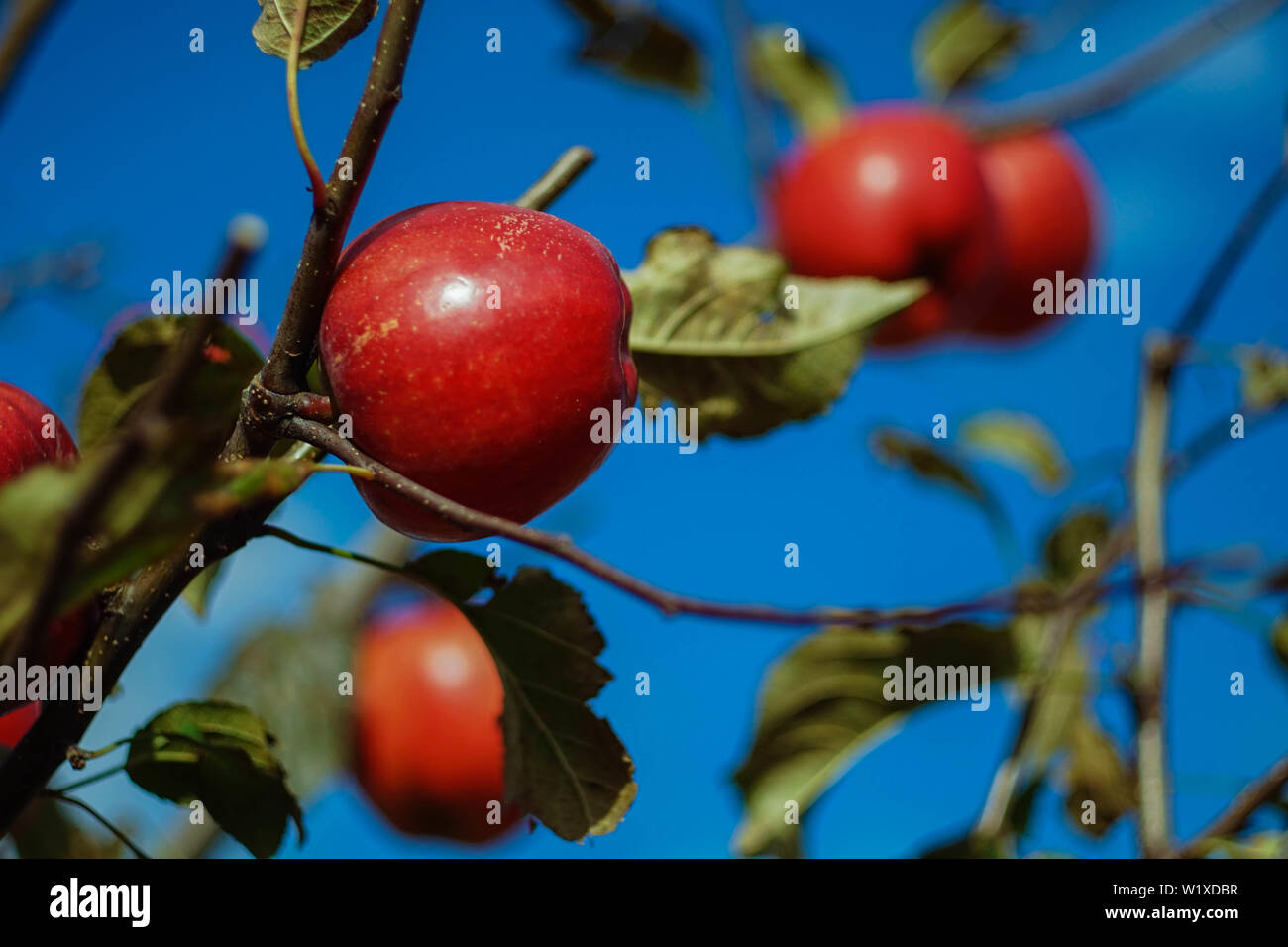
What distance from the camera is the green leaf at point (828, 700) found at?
4.37 feet

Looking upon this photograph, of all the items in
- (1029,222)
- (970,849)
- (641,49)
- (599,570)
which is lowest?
(970,849)

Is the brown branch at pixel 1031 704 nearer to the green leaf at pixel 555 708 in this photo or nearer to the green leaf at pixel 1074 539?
the green leaf at pixel 1074 539

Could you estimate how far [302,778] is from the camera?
179cm

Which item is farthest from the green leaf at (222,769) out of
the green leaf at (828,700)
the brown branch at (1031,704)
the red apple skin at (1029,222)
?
the red apple skin at (1029,222)

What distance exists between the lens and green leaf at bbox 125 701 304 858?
711mm

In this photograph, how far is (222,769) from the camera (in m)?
0.72

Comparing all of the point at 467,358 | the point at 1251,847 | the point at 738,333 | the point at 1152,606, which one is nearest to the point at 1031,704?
the point at 1152,606

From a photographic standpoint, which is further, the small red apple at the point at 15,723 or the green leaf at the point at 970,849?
the green leaf at the point at 970,849

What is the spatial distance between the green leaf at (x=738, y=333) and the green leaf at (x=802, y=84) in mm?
1375

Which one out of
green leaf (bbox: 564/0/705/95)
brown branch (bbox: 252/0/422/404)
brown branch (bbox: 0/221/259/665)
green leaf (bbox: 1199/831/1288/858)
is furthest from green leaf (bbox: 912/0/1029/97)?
brown branch (bbox: 0/221/259/665)

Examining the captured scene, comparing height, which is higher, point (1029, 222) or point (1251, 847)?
point (1029, 222)

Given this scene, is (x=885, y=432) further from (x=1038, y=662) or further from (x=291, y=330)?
(x=291, y=330)

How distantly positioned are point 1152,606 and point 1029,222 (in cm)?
109

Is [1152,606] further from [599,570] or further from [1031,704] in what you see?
[599,570]
